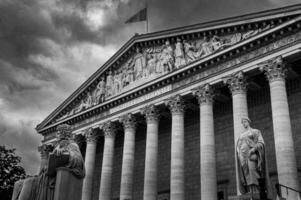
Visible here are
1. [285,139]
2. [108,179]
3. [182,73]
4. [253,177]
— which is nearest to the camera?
[253,177]

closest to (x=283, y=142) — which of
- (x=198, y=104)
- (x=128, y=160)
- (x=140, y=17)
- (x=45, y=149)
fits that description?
(x=198, y=104)

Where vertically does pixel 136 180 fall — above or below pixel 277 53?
below

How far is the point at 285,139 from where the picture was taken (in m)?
17.3

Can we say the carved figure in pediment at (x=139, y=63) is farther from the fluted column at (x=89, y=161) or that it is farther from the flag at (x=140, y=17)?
the fluted column at (x=89, y=161)

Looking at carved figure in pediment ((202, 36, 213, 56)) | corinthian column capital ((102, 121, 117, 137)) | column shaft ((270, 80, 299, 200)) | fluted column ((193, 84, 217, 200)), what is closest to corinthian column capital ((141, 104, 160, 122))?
fluted column ((193, 84, 217, 200))

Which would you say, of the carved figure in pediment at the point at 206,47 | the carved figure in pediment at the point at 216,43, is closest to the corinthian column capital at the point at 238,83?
the carved figure in pediment at the point at 216,43

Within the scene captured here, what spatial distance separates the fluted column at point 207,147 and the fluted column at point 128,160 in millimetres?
6140

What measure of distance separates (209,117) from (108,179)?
9.64 meters

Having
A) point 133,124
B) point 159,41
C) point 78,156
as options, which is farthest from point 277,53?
point 78,156

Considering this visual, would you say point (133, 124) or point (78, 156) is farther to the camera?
point (133, 124)

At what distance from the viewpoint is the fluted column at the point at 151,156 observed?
22.4 m

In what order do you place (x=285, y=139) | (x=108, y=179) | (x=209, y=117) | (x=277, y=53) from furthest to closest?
(x=108, y=179) < (x=209, y=117) < (x=277, y=53) < (x=285, y=139)

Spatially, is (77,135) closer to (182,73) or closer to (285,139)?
(182,73)

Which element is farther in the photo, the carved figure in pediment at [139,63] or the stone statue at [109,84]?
the stone statue at [109,84]
